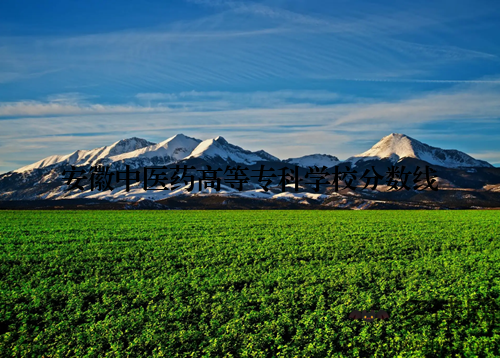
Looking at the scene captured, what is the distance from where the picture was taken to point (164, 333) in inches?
516

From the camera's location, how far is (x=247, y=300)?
620 inches

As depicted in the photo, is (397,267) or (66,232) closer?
(397,267)

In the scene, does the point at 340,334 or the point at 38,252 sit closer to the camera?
the point at 340,334

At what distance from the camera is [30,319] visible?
→ 14.6 meters

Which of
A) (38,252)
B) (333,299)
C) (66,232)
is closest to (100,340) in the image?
(333,299)

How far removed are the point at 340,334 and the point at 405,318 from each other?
279 cm

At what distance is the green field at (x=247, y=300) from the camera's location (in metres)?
12.5

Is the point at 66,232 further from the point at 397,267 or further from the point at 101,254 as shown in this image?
the point at 397,267

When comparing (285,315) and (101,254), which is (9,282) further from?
(285,315)

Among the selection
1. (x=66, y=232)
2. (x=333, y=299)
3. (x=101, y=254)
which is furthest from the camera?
(x=66, y=232)

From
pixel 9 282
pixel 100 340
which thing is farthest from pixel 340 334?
pixel 9 282

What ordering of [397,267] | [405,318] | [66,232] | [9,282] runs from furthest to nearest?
[66,232] → [397,267] → [9,282] → [405,318]

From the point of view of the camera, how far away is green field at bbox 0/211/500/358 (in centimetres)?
1252

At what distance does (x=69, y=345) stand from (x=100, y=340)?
35.6 inches
